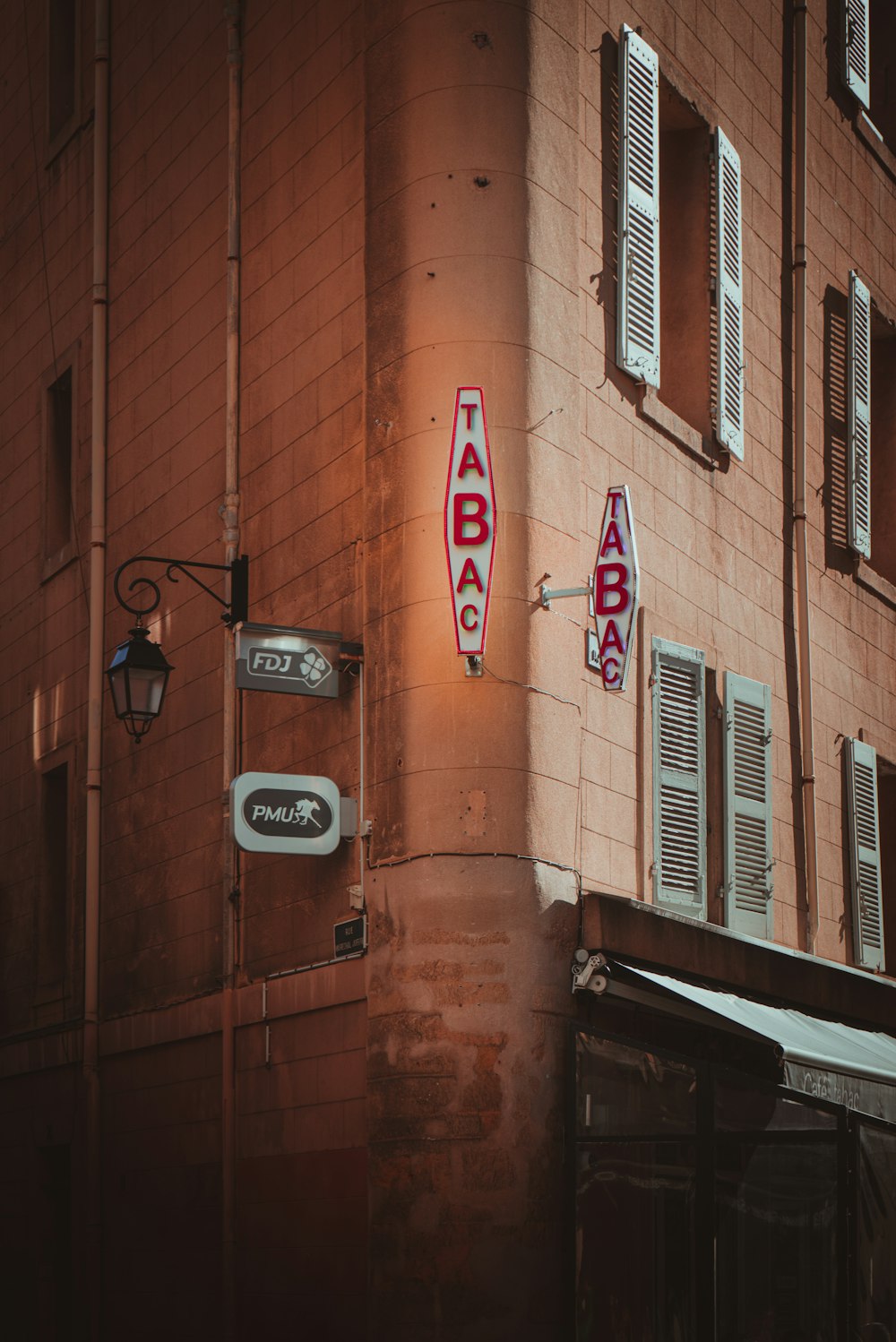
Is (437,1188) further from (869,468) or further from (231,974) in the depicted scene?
(869,468)

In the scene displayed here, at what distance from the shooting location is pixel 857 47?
55.0ft

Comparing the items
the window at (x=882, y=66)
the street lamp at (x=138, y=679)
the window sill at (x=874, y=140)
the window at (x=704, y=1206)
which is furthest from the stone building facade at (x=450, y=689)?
the window at (x=882, y=66)

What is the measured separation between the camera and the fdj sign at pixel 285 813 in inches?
426

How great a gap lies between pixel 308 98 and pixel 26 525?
5.14m

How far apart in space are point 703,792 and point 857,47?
7442 mm

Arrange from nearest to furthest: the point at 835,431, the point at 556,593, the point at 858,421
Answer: the point at 556,593 < the point at 835,431 < the point at 858,421

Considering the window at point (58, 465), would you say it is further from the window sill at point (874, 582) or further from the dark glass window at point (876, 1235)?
the dark glass window at point (876, 1235)

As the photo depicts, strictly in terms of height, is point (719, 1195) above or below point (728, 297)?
below

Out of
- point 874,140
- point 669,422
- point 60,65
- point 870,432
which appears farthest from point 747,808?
point 60,65

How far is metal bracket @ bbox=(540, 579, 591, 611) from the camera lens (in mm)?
11102

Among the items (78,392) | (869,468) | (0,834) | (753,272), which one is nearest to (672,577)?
(753,272)

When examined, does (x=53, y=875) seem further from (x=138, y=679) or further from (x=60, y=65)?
(x=60, y=65)

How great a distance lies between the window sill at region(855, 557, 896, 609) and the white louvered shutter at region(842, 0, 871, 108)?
4057 mm

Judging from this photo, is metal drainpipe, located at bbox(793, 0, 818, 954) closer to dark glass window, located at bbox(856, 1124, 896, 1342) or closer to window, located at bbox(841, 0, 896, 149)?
window, located at bbox(841, 0, 896, 149)
